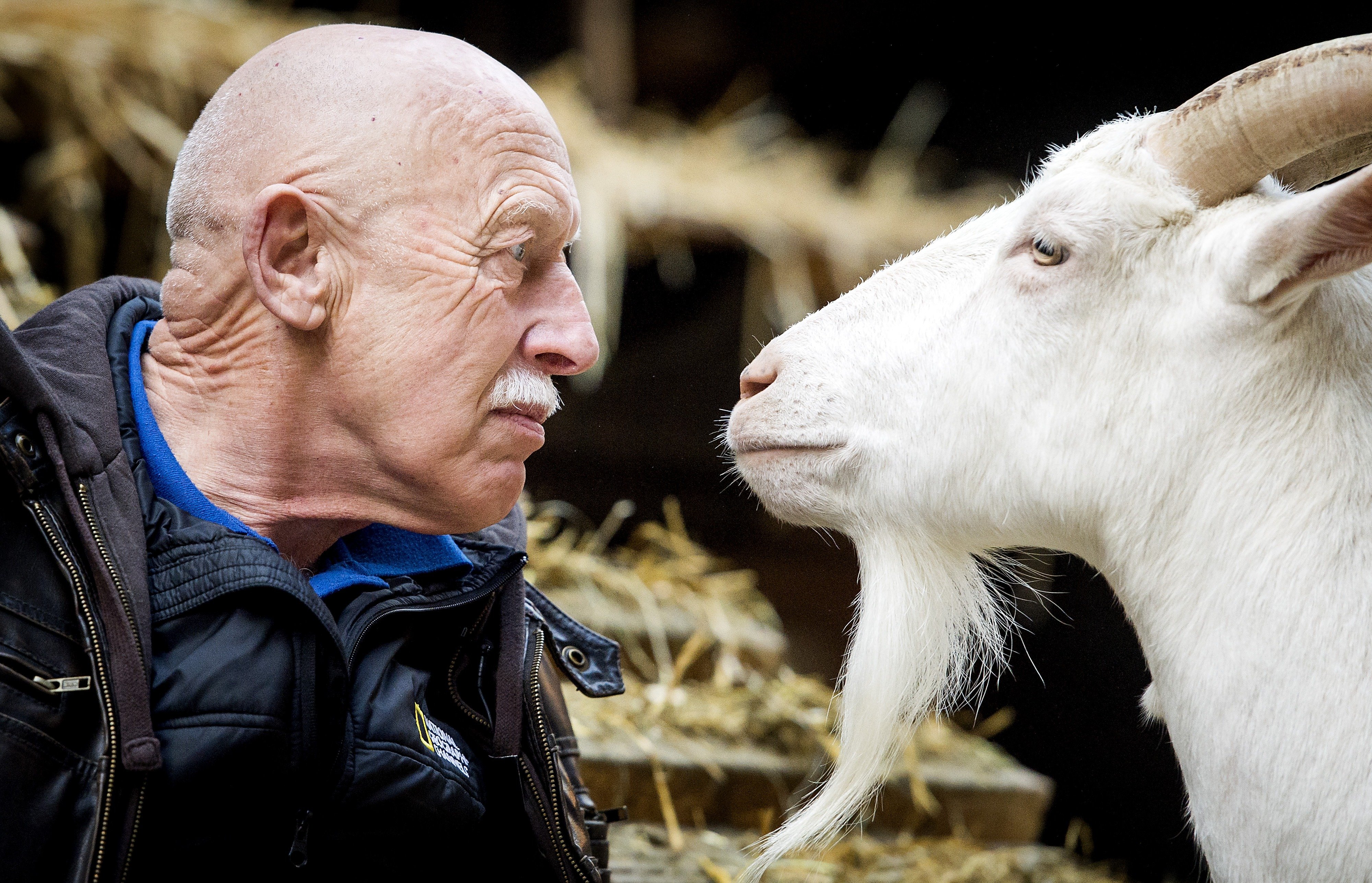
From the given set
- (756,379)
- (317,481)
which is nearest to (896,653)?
(756,379)

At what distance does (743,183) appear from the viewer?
3137 millimetres

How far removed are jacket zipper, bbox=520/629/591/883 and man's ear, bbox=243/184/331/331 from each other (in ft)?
1.77

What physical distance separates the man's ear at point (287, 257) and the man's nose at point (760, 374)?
1.67 ft

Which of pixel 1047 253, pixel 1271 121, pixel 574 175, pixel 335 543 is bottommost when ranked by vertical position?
pixel 335 543

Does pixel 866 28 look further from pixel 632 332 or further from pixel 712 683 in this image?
pixel 712 683

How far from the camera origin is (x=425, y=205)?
1275 millimetres

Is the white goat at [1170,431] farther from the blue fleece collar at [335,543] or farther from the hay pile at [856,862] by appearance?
the hay pile at [856,862]

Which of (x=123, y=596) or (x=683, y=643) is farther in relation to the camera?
(x=683, y=643)

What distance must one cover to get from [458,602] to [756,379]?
453mm

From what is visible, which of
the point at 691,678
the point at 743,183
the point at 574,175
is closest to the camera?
the point at 691,678

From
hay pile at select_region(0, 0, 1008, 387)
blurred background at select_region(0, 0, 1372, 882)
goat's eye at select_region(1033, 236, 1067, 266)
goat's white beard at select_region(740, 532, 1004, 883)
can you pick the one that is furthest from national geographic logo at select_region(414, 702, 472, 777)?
hay pile at select_region(0, 0, 1008, 387)

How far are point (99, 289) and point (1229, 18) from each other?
179 cm

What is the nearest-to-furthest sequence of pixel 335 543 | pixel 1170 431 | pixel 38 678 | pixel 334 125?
pixel 38 678 → pixel 1170 431 → pixel 334 125 → pixel 335 543

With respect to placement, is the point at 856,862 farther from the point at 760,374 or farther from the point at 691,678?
the point at 760,374
